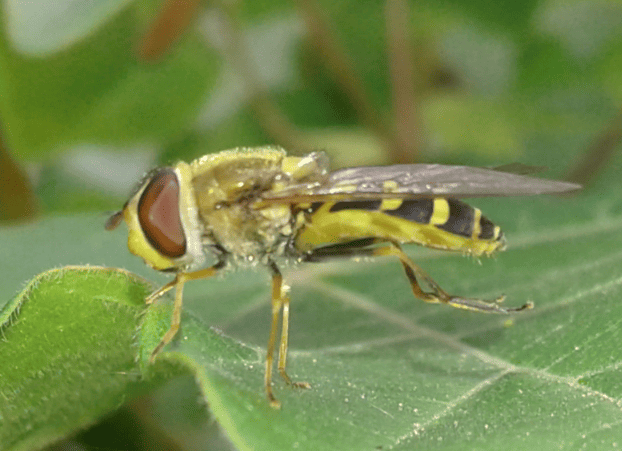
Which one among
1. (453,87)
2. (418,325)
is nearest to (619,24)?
(453,87)

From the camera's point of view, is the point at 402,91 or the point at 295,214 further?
the point at 402,91

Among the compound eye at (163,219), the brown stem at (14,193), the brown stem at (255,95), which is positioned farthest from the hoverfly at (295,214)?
the brown stem at (255,95)

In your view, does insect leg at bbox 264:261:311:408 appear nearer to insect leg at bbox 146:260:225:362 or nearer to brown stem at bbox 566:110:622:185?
insect leg at bbox 146:260:225:362

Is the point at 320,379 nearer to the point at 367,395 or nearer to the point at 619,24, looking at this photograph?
the point at 367,395

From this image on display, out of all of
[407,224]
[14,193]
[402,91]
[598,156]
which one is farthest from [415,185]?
[14,193]

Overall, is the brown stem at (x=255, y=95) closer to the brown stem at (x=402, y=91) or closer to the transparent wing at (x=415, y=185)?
the brown stem at (x=402, y=91)

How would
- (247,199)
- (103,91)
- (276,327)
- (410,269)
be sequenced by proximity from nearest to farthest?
(276,327) → (247,199) → (410,269) → (103,91)

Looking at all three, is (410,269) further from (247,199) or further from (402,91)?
(402,91)
